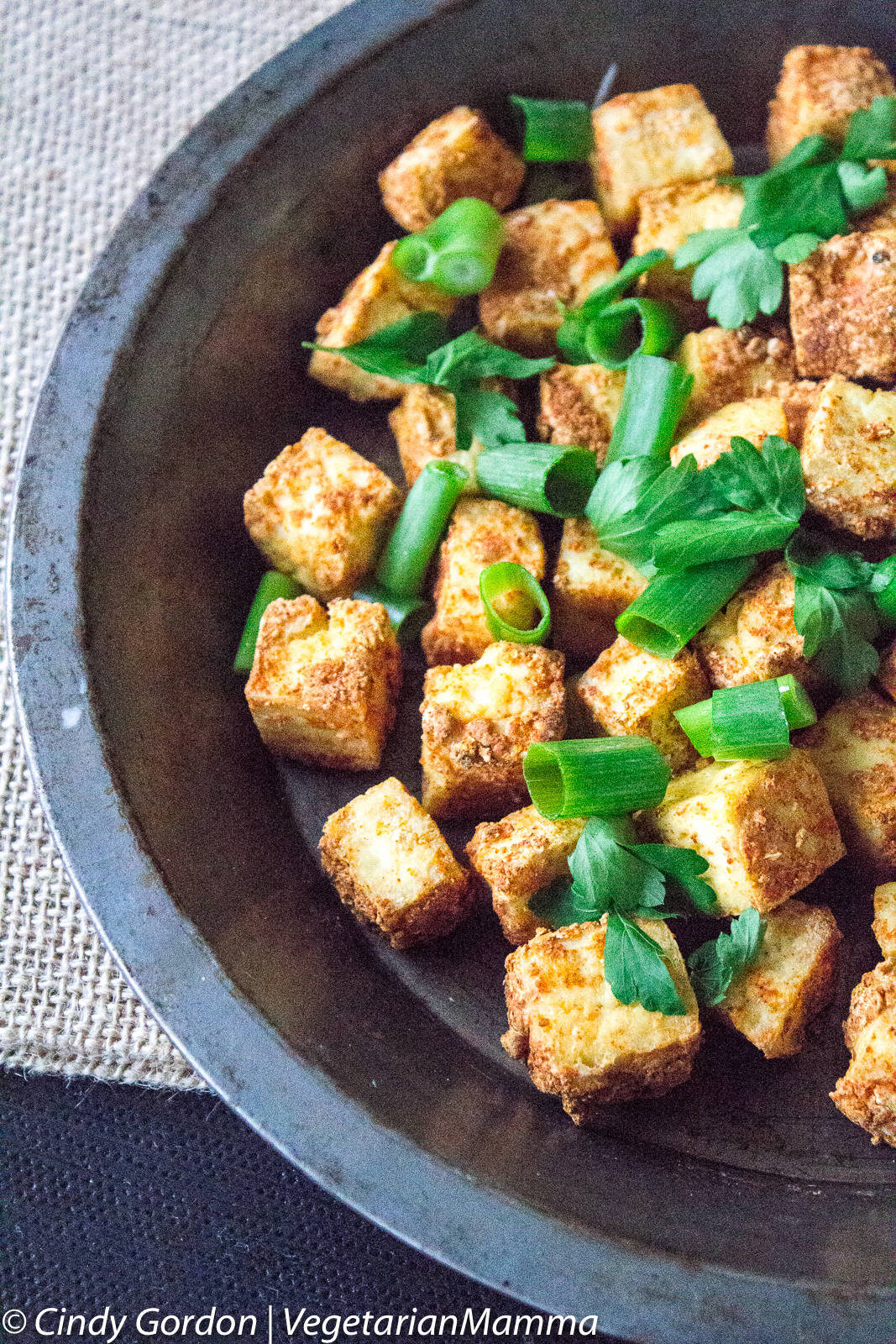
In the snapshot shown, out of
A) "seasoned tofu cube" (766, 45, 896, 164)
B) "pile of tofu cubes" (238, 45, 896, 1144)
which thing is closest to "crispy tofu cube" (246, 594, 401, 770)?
"pile of tofu cubes" (238, 45, 896, 1144)

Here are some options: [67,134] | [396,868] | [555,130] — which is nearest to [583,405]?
[555,130]

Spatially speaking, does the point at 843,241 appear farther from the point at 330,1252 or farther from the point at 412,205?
the point at 330,1252

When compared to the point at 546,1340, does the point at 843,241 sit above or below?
above

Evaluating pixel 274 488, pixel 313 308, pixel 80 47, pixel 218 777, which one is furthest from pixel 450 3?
pixel 218 777

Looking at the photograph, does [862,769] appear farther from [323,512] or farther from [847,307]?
[323,512]

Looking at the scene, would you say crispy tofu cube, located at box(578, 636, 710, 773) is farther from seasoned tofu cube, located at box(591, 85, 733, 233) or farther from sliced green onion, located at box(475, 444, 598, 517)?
seasoned tofu cube, located at box(591, 85, 733, 233)

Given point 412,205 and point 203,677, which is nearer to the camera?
point 203,677

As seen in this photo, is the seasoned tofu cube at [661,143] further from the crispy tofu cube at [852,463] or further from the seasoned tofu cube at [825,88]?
the crispy tofu cube at [852,463]
